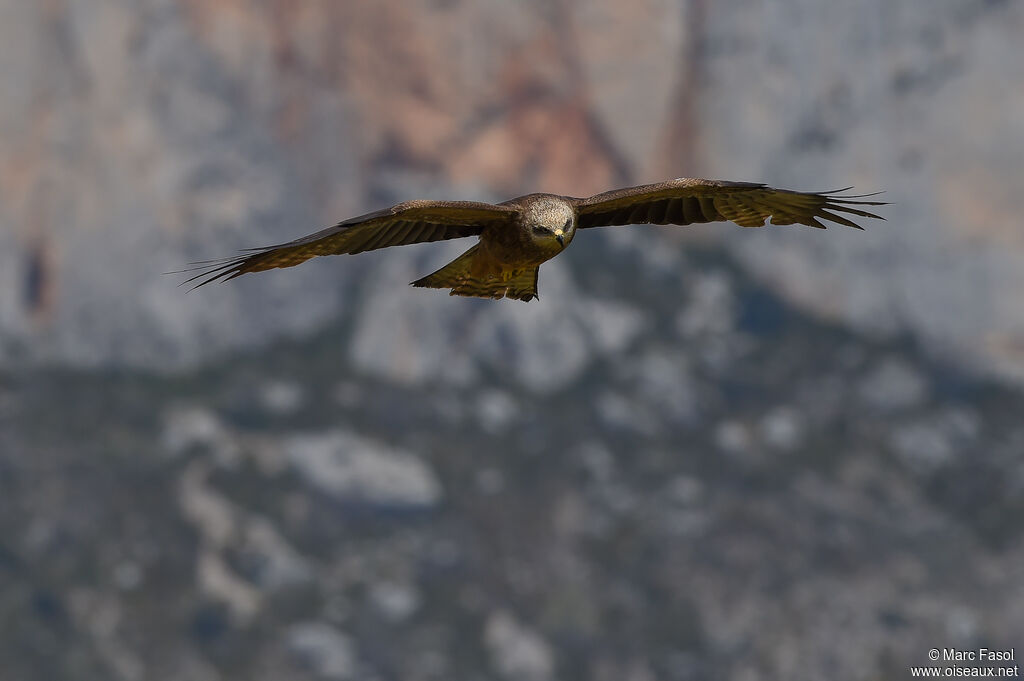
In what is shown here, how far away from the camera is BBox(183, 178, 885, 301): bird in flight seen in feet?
101

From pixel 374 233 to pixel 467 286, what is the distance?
9.09ft

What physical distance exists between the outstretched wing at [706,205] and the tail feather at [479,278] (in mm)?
1573

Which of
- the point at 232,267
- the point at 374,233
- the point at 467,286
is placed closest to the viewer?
the point at 232,267

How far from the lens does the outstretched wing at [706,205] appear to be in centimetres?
3266

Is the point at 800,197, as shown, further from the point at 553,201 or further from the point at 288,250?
the point at 288,250

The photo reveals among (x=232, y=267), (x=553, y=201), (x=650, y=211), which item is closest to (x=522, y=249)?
(x=553, y=201)

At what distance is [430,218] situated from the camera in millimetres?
31875

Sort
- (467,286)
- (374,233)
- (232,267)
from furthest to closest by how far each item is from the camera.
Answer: (467,286) → (374,233) → (232,267)

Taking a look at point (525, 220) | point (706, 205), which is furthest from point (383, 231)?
point (706, 205)

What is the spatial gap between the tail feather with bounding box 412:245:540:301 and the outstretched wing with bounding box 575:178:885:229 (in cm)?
157

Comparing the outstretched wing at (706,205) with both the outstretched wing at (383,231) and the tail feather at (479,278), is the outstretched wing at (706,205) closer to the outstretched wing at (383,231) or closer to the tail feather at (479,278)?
the tail feather at (479,278)

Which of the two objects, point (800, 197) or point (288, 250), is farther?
point (800, 197)

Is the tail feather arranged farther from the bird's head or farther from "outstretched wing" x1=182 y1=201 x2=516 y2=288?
the bird's head

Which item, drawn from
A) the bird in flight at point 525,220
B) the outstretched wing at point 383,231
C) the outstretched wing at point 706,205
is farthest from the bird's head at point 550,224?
the outstretched wing at point 706,205
